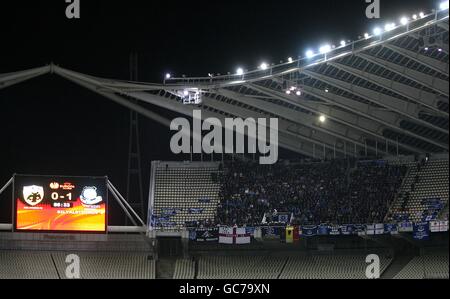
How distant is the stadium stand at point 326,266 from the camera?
38188 millimetres

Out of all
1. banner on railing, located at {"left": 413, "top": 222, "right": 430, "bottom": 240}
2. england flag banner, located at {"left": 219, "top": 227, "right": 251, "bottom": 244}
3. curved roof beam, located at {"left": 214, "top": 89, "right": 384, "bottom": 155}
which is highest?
curved roof beam, located at {"left": 214, "top": 89, "right": 384, "bottom": 155}

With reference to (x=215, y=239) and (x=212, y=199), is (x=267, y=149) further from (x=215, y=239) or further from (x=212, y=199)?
(x=215, y=239)

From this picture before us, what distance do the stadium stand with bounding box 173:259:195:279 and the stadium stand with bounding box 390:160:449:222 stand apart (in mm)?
10671

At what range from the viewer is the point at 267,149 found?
45.2m

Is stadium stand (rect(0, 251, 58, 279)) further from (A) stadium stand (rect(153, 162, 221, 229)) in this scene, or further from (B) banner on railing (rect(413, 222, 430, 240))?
(B) banner on railing (rect(413, 222, 430, 240))

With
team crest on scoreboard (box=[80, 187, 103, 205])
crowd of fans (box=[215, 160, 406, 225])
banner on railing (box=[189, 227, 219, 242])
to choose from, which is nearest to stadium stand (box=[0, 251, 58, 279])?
team crest on scoreboard (box=[80, 187, 103, 205])

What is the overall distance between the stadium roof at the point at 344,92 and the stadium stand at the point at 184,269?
8318 mm

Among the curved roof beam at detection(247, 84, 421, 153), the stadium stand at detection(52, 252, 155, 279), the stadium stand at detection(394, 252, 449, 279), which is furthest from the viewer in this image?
the curved roof beam at detection(247, 84, 421, 153)

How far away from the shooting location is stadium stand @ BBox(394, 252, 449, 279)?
34281 mm

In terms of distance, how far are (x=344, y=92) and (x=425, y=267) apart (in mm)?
9638
